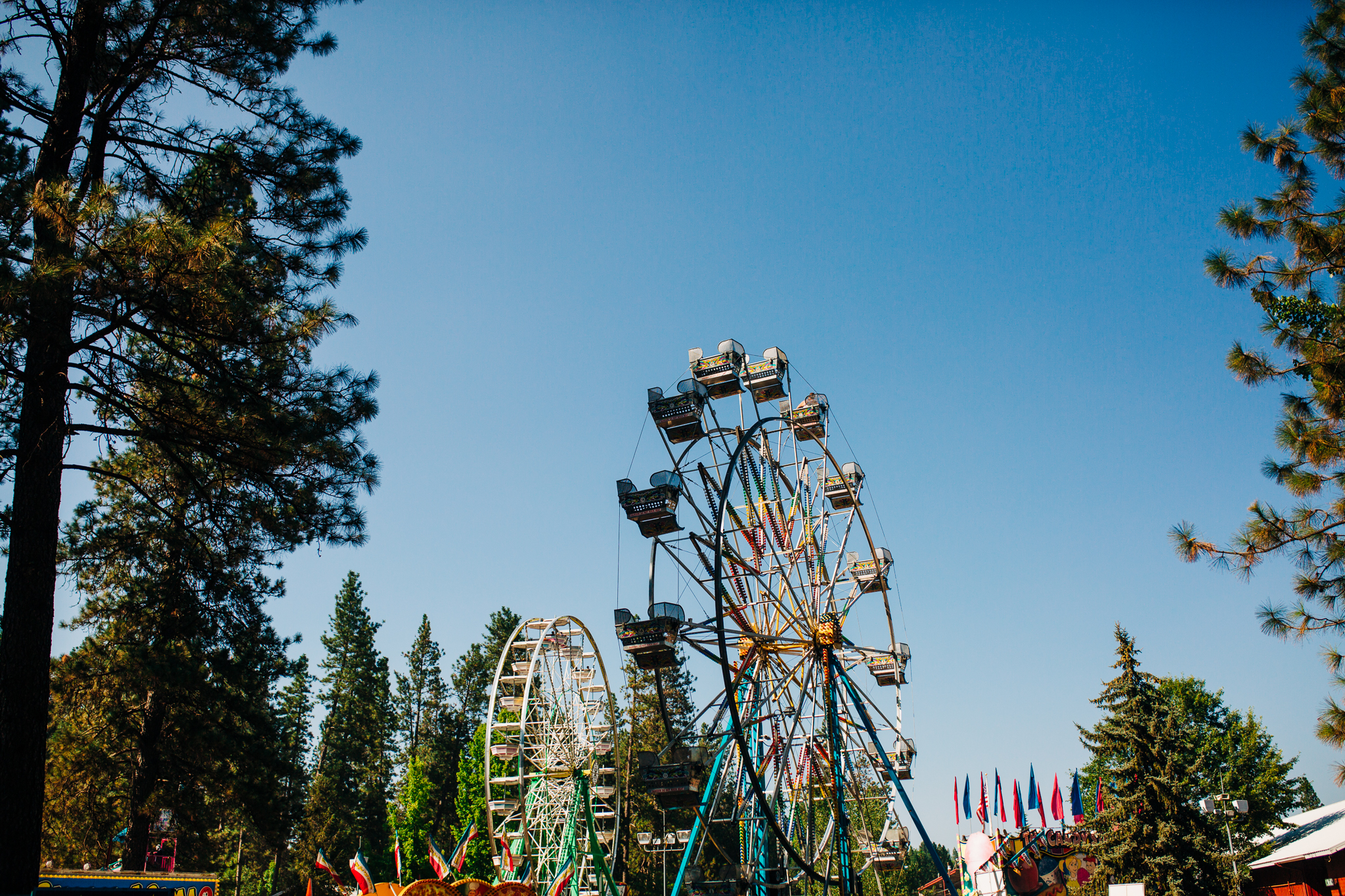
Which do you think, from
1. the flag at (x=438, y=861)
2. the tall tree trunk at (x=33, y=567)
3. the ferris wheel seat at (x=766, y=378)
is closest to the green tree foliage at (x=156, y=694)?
the flag at (x=438, y=861)

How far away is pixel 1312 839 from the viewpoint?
2291cm

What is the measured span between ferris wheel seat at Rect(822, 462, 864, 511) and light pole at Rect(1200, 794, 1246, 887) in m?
13.4

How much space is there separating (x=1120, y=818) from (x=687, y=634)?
52.1 ft

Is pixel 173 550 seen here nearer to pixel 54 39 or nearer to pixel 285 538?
pixel 285 538

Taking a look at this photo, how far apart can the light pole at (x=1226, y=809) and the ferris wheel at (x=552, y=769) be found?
1735 centimetres

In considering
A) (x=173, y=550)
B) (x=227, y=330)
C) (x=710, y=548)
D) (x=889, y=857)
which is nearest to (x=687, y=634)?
(x=710, y=548)

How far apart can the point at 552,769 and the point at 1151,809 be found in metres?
17.7

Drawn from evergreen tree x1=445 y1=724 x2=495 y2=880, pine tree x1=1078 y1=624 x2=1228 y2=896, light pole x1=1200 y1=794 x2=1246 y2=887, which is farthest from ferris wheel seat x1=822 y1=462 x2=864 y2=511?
evergreen tree x1=445 y1=724 x2=495 y2=880

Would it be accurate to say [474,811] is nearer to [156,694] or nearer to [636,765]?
[636,765]

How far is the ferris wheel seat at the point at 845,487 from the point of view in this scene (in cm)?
2431

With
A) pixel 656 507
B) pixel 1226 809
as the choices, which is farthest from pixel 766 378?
pixel 1226 809

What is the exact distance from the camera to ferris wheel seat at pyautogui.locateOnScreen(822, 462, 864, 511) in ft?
79.8

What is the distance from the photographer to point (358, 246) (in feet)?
41.1

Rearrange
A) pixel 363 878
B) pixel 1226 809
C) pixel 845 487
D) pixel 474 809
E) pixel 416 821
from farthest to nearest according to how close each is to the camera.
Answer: pixel 416 821 < pixel 474 809 < pixel 1226 809 < pixel 845 487 < pixel 363 878
